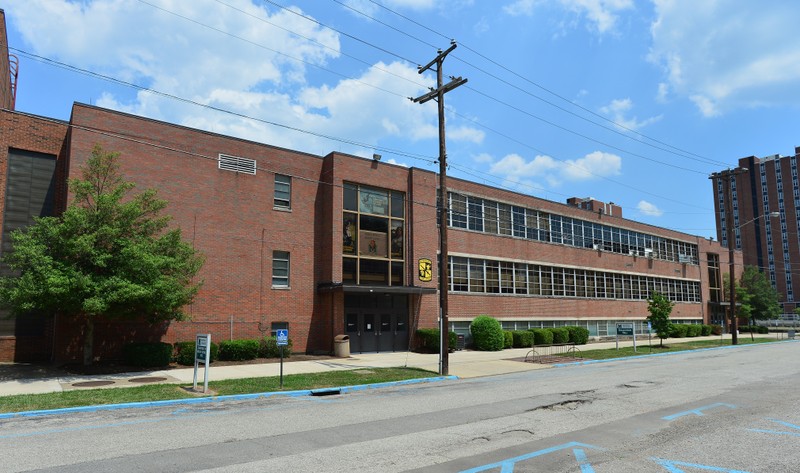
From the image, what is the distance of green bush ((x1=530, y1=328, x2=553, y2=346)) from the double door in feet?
31.6

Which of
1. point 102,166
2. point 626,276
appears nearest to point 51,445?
point 102,166

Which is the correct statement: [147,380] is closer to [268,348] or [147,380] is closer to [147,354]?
[147,354]

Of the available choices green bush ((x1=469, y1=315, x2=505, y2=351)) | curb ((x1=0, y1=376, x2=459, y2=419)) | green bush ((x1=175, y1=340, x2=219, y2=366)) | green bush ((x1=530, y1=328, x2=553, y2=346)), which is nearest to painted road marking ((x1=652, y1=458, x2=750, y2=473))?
curb ((x1=0, y1=376, x2=459, y2=419))

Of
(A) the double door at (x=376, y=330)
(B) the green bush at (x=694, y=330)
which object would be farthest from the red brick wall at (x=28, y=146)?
(B) the green bush at (x=694, y=330)

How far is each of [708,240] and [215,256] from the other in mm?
51667

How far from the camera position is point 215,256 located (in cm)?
2272

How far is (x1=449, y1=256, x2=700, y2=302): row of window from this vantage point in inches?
1246

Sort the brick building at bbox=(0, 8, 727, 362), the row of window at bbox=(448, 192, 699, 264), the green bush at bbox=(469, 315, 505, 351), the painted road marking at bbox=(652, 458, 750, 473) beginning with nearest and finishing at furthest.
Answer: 1. the painted road marking at bbox=(652, 458, 750, 473)
2. the brick building at bbox=(0, 8, 727, 362)
3. the green bush at bbox=(469, 315, 505, 351)
4. the row of window at bbox=(448, 192, 699, 264)

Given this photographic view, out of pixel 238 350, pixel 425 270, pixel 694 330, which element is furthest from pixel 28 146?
pixel 694 330

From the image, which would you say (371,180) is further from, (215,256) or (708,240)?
(708,240)

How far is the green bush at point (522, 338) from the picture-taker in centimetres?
3171

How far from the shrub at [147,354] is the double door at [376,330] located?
879 centimetres

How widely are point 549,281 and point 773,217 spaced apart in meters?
118

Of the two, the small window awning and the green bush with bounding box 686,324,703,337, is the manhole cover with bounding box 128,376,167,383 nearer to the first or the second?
the small window awning
